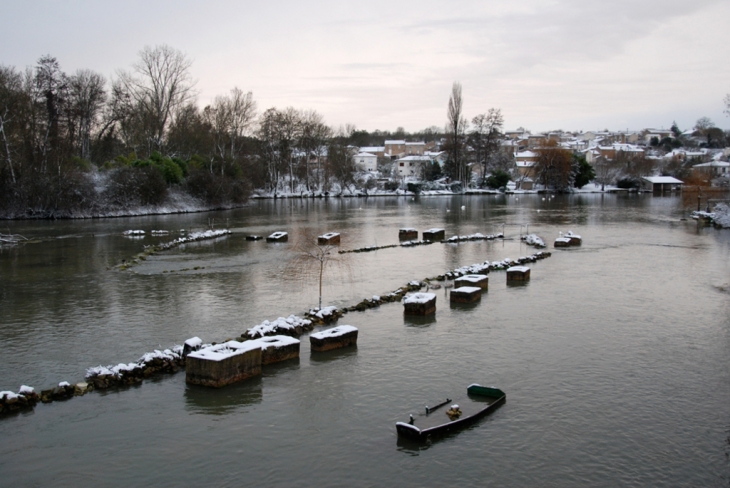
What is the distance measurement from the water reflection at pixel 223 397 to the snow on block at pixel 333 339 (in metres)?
2.33

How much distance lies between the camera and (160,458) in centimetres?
1062

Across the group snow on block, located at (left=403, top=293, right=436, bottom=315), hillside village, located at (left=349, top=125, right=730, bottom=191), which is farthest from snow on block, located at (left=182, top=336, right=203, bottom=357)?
hillside village, located at (left=349, top=125, right=730, bottom=191)

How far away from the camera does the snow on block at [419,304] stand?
19578mm

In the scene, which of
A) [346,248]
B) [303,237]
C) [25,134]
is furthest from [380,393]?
[25,134]

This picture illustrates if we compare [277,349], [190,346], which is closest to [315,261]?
[277,349]

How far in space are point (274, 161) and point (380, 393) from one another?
8643 cm

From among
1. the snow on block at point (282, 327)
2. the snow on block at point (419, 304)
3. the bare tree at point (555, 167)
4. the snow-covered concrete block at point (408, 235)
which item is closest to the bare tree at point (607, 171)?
the bare tree at point (555, 167)

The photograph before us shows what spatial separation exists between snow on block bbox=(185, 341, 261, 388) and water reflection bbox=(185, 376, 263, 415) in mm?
152

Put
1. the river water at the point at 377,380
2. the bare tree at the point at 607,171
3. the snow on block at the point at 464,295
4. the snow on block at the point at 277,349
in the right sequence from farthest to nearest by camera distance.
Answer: the bare tree at the point at 607,171 → the snow on block at the point at 464,295 → the snow on block at the point at 277,349 → the river water at the point at 377,380

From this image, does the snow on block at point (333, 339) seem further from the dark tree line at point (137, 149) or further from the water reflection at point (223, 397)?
the dark tree line at point (137, 149)

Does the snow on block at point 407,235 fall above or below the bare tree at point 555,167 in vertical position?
below

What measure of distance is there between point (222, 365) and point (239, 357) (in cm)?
50

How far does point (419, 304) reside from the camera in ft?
64.1

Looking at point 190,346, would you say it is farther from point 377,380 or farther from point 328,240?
point 328,240
